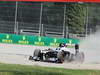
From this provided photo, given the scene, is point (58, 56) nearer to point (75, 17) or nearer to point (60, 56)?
point (60, 56)

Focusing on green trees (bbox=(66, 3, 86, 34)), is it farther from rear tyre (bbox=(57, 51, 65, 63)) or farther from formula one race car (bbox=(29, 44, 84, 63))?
rear tyre (bbox=(57, 51, 65, 63))

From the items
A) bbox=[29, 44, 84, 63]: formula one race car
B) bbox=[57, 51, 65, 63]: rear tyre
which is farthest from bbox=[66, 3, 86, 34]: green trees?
bbox=[57, 51, 65, 63]: rear tyre

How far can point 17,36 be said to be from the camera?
26.5 metres

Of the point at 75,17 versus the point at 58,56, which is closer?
the point at 58,56

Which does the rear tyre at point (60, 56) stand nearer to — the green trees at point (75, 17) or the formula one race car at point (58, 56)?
the formula one race car at point (58, 56)

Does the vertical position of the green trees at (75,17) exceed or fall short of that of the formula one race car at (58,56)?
it exceeds it

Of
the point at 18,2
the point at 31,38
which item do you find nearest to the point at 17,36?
the point at 31,38

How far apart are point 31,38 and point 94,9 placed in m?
8.91

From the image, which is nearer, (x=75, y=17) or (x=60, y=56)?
(x=60, y=56)

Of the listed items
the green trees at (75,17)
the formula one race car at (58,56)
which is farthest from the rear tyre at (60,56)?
the green trees at (75,17)

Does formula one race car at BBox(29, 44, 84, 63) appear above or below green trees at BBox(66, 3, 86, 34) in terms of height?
below

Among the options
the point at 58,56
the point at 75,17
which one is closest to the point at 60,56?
the point at 58,56

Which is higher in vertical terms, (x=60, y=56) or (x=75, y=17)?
(x=75, y=17)

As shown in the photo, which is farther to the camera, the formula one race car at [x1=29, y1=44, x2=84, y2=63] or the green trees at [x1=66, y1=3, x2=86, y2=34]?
the green trees at [x1=66, y1=3, x2=86, y2=34]
